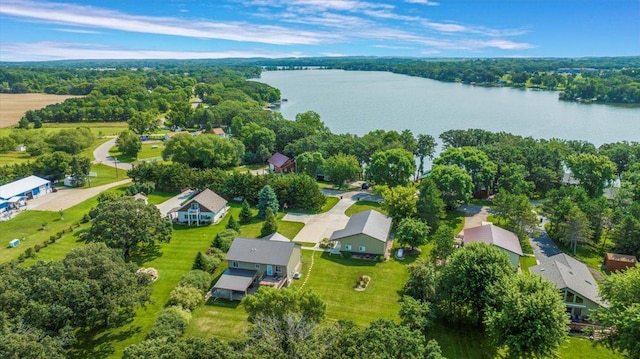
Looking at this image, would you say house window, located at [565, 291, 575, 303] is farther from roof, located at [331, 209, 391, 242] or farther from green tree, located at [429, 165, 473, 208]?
green tree, located at [429, 165, 473, 208]

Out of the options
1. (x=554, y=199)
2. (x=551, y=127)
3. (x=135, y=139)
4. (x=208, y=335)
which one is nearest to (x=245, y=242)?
(x=208, y=335)

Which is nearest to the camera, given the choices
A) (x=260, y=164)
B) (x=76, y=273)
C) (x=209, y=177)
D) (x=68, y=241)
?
(x=76, y=273)

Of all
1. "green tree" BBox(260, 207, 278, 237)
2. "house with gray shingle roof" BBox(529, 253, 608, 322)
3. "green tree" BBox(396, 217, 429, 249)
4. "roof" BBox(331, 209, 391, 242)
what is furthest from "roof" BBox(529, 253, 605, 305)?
"green tree" BBox(260, 207, 278, 237)

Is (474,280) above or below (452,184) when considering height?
below

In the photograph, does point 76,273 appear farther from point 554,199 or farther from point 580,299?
point 554,199

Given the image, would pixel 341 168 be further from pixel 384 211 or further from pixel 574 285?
A: pixel 574 285

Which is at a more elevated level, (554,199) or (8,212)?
(554,199)

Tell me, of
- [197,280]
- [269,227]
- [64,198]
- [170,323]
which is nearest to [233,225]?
[269,227]

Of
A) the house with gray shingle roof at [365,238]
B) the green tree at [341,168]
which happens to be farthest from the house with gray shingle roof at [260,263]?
the green tree at [341,168]
